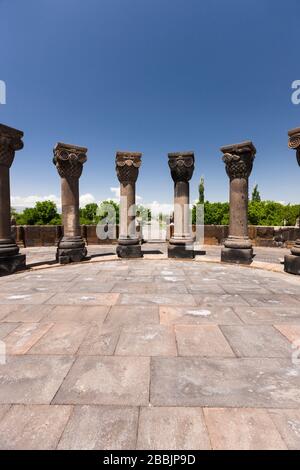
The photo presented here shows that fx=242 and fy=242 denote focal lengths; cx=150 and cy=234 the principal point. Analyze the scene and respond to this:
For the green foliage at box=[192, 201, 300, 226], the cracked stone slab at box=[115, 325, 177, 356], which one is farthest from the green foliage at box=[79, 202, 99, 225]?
the cracked stone slab at box=[115, 325, 177, 356]

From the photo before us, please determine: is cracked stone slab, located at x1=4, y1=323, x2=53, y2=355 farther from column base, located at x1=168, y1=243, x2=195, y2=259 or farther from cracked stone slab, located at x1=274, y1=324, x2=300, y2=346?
column base, located at x1=168, y1=243, x2=195, y2=259

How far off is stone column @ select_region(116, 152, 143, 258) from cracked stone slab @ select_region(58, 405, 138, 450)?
26.3 feet

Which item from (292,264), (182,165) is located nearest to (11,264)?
(182,165)

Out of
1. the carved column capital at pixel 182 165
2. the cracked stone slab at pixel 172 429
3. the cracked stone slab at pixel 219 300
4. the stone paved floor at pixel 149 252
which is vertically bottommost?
the cracked stone slab at pixel 172 429

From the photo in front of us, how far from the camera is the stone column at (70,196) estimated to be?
8.95m

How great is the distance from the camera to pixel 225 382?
243 centimetres

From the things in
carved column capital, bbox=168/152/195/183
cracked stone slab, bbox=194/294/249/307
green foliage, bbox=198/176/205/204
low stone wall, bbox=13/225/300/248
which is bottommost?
cracked stone slab, bbox=194/294/249/307

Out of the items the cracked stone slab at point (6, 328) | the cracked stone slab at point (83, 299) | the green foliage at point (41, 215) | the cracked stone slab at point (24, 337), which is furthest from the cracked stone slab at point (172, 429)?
the green foliage at point (41, 215)

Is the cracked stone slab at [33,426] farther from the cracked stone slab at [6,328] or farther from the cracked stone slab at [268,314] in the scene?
the cracked stone slab at [268,314]

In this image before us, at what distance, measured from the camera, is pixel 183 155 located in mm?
9523

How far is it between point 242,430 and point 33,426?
5.29 ft

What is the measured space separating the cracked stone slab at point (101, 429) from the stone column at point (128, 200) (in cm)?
803

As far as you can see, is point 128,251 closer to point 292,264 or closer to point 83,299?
point 83,299

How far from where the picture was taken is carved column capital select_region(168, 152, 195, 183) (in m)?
9.52
